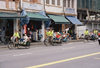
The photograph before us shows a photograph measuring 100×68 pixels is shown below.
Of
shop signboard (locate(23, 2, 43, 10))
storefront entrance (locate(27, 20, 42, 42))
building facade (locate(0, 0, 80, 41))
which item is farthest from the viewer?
storefront entrance (locate(27, 20, 42, 42))

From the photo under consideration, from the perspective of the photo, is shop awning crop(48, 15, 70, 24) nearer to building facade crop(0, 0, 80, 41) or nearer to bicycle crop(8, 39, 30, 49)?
building facade crop(0, 0, 80, 41)

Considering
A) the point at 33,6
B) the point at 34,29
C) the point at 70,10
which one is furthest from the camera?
the point at 70,10

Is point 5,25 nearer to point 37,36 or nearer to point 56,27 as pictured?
point 37,36

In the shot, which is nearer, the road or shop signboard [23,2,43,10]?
the road

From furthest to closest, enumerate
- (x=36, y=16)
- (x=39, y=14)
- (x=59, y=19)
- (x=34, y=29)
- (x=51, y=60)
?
(x=59, y=19) → (x=34, y=29) → (x=39, y=14) → (x=36, y=16) → (x=51, y=60)

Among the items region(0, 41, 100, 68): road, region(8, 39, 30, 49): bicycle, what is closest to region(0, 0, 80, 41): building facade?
region(8, 39, 30, 49): bicycle

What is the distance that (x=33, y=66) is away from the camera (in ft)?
30.7

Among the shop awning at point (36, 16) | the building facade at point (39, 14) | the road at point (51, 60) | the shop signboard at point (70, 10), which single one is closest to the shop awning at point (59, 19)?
the building facade at point (39, 14)

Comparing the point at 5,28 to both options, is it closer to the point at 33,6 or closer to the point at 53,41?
the point at 33,6

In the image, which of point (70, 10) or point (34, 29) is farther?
point (70, 10)

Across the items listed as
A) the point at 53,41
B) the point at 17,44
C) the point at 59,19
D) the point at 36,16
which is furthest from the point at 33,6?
the point at 17,44

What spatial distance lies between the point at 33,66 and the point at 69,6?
26802 millimetres

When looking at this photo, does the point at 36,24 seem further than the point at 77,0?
No

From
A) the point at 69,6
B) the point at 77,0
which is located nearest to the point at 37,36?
the point at 69,6
